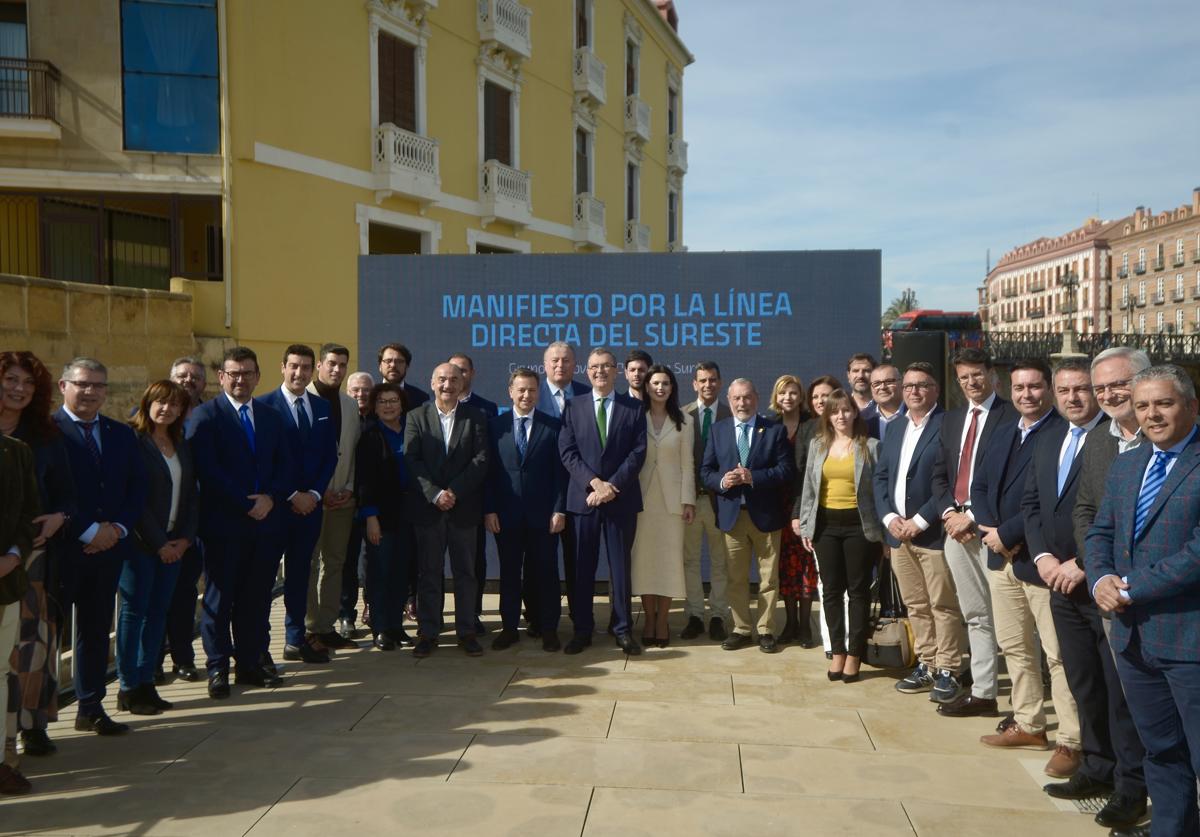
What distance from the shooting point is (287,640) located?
6211 mm

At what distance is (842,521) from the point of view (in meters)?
5.82

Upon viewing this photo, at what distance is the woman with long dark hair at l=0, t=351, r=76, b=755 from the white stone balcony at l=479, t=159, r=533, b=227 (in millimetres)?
15476

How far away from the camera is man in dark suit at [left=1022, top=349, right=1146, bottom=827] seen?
151 inches

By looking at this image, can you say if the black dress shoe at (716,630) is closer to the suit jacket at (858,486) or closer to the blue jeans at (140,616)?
the suit jacket at (858,486)

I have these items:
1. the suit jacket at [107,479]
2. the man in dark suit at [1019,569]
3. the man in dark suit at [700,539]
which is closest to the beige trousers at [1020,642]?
the man in dark suit at [1019,569]

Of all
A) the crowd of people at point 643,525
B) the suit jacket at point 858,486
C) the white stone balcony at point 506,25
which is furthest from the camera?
the white stone balcony at point 506,25

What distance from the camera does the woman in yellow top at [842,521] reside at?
5.75 metres

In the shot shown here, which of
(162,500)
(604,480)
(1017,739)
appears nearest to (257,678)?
(162,500)

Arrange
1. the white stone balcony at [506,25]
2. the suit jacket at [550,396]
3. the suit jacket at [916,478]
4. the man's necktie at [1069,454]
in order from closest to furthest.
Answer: the man's necktie at [1069,454], the suit jacket at [916,478], the suit jacket at [550,396], the white stone balcony at [506,25]

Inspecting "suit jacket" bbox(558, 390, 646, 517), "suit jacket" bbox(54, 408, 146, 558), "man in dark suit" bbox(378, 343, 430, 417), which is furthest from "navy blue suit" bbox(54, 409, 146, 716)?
"suit jacket" bbox(558, 390, 646, 517)

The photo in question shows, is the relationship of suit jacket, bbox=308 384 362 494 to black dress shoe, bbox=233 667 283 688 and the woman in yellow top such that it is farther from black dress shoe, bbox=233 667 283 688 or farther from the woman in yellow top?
the woman in yellow top

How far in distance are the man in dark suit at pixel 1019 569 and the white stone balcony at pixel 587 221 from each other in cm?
1876

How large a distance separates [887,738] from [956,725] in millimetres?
483

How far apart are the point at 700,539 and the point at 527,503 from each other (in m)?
1.27
